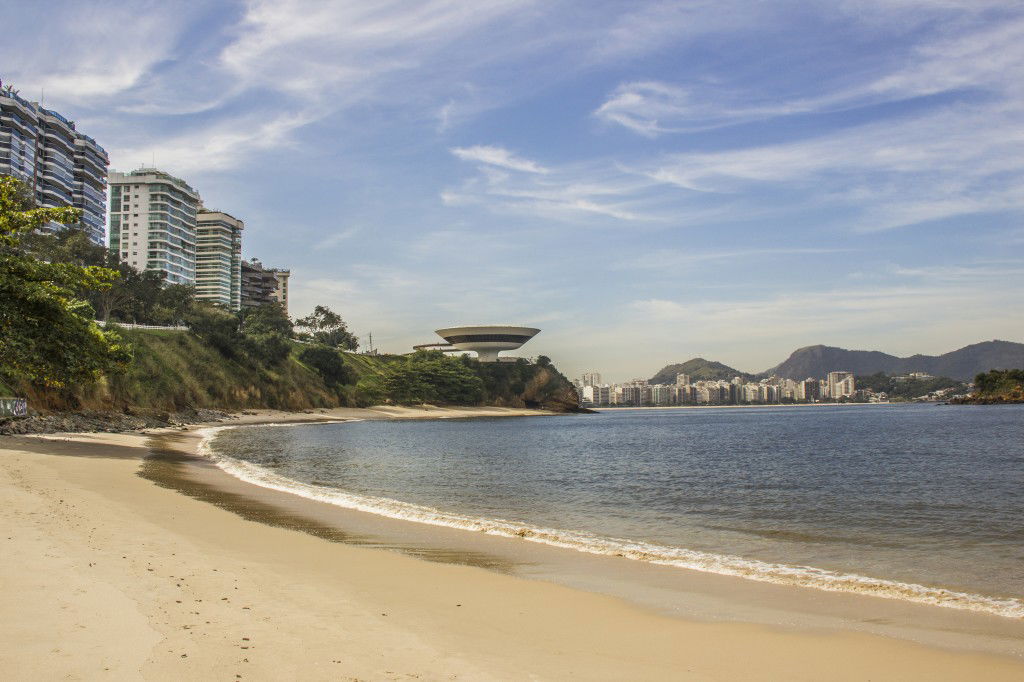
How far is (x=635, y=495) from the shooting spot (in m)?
23.5

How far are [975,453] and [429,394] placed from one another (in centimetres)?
11166

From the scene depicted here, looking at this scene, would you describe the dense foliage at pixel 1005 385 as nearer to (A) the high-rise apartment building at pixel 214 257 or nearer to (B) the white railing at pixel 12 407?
(A) the high-rise apartment building at pixel 214 257

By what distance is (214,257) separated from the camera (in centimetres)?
18838

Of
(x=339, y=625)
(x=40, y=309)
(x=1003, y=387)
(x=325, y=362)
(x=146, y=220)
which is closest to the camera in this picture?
(x=339, y=625)

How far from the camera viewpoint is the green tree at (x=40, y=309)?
27.5 metres

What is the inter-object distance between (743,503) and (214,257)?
193004 millimetres

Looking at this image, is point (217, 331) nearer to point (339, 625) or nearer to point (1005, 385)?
point (339, 625)

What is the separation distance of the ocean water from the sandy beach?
2.91 metres

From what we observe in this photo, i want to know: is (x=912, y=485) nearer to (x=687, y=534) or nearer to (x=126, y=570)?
(x=687, y=534)

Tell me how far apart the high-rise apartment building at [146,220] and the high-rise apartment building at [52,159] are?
12.4 metres

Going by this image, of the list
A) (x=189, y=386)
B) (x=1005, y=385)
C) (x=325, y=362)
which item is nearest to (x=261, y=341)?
(x=325, y=362)

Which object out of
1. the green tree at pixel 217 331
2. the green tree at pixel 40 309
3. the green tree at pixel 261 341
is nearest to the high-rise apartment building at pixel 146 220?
the green tree at pixel 261 341

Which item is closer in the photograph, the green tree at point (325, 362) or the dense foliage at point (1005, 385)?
the green tree at point (325, 362)

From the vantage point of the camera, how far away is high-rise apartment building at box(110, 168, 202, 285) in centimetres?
16250
